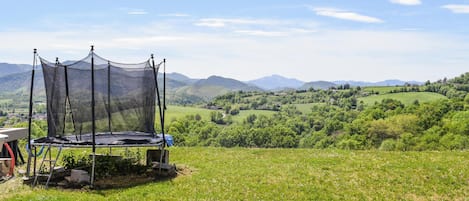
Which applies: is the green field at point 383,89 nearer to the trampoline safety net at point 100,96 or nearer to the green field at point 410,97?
the green field at point 410,97

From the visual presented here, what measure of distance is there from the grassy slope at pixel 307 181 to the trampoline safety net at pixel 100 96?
2598 mm

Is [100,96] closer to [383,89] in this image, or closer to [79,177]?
[79,177]

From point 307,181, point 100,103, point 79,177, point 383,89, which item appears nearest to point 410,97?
point 383,89

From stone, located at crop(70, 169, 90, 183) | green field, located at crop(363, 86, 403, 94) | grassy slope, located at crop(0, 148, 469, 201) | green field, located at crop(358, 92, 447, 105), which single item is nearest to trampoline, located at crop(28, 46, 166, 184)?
stone, located at crop(70, 169, 90, 183)

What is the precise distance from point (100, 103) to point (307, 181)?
8067 mm

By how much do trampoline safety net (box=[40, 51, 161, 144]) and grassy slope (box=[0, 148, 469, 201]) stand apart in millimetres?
2598

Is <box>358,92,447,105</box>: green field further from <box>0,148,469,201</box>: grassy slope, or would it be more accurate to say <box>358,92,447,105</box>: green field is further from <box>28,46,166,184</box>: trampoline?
<box>28,46,166,184</box>: trampoline

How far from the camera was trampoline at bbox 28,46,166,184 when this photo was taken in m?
14.7

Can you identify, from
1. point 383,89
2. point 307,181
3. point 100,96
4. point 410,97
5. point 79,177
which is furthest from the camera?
point 383,89

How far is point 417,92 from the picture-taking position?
164125 mm

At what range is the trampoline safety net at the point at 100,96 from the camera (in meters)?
14.9

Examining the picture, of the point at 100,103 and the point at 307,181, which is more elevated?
the point at 100,103

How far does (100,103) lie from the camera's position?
52.1ft

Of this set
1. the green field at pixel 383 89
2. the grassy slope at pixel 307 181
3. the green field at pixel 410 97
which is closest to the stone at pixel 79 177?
the grassy slope at pixel 307 181
